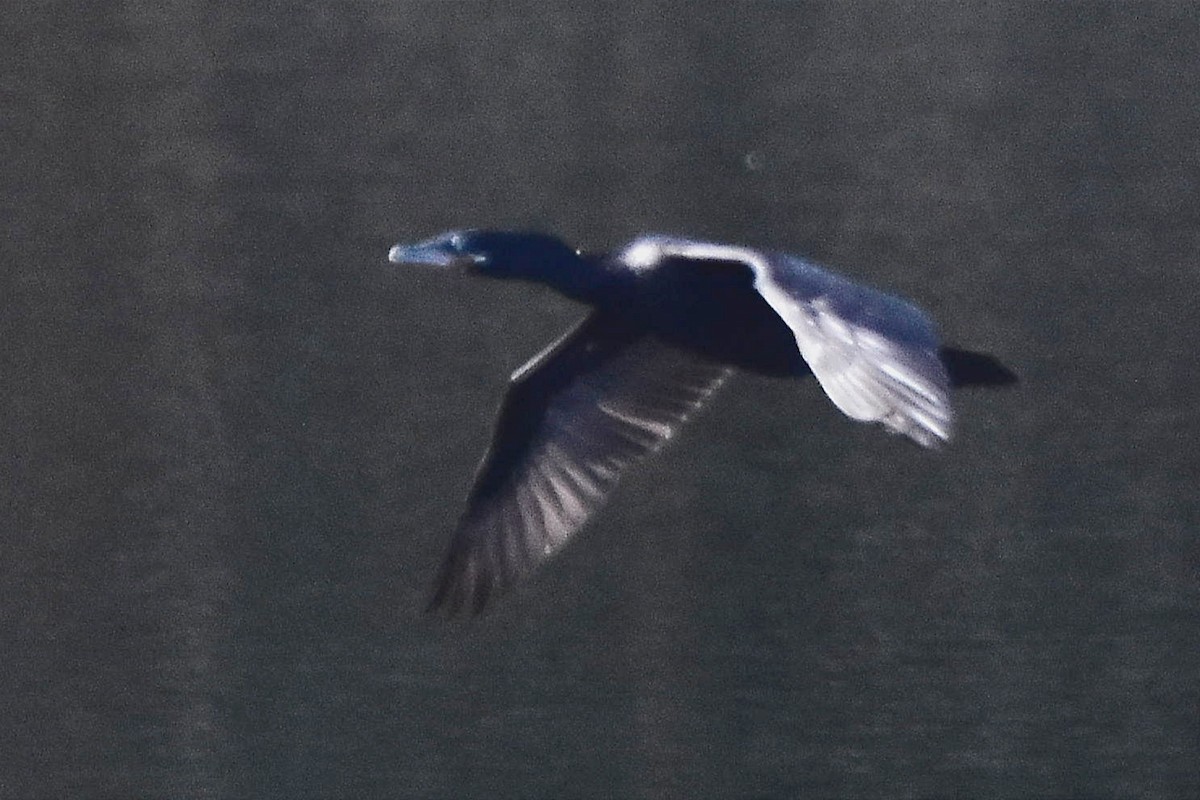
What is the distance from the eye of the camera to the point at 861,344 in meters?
3.72

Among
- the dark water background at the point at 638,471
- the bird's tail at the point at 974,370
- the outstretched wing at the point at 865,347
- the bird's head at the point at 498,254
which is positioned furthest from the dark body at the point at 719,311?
the dark water background at the point at 638,471

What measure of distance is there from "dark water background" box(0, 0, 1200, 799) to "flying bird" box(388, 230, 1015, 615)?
30.0 inches

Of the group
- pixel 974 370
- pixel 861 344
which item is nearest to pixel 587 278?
pixel 974 370

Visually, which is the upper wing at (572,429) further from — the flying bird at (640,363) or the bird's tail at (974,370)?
the bird's tail at (974,370)

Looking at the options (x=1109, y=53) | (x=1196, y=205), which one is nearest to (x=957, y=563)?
(x=1196, y=205)

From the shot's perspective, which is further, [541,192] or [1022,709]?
[541,192]

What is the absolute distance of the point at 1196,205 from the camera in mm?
7199

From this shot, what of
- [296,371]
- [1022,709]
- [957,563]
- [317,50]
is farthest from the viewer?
[317,50]

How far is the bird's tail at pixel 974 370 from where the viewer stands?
4.43 metres

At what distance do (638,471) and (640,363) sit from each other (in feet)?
4.52

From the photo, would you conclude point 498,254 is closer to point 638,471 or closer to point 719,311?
point 719,311

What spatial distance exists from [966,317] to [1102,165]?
81cm

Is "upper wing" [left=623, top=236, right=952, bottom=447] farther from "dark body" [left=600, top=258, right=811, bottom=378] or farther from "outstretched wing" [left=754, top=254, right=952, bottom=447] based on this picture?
"dark body" [left=600, top=258, right=811, bottom=378]

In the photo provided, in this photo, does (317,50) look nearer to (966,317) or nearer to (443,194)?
(443,194)
